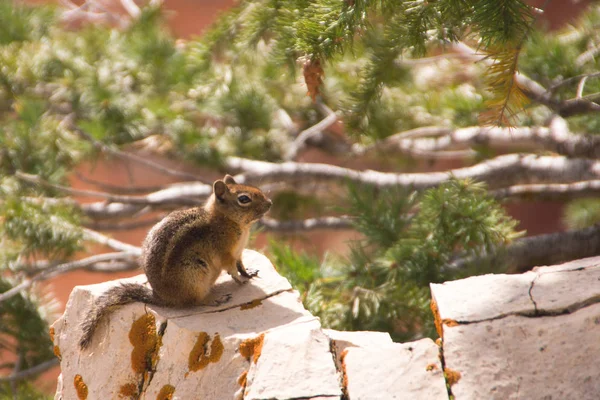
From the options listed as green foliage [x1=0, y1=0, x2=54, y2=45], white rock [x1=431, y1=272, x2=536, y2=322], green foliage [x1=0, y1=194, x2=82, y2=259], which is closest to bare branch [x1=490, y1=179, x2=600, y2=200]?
white rock [x1=431, y1=272, x2=536, y2=322]

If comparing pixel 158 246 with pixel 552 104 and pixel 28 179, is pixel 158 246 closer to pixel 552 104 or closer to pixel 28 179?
pixel 28 179

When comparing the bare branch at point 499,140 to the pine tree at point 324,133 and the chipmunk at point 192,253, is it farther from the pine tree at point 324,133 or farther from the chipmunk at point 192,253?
the chipmunk at point 192,253

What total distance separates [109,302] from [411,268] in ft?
2.73

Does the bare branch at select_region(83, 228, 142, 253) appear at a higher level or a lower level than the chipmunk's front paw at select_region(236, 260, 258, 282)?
lower

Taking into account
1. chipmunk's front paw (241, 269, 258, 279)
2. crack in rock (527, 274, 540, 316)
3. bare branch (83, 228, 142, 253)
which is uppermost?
crack in rock (527, 274, 540, 316)

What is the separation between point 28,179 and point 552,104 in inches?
73.5

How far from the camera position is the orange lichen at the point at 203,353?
1323 millimetres

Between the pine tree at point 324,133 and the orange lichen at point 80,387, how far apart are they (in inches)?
22.9

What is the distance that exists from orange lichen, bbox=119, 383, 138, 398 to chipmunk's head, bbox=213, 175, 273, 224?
0.55 meters

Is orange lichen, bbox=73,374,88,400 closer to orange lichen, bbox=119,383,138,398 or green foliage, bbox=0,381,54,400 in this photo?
orange lichen, bbox=119,383,138,398

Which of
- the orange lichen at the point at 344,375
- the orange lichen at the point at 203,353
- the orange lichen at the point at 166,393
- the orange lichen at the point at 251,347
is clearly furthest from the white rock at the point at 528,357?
the orange lichen at the point at 166,393

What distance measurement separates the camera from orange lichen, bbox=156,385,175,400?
1.32 m

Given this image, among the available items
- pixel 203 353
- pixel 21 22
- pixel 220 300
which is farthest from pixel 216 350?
pixel 21 22

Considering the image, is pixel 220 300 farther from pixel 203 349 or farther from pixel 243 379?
pixel 243 379
